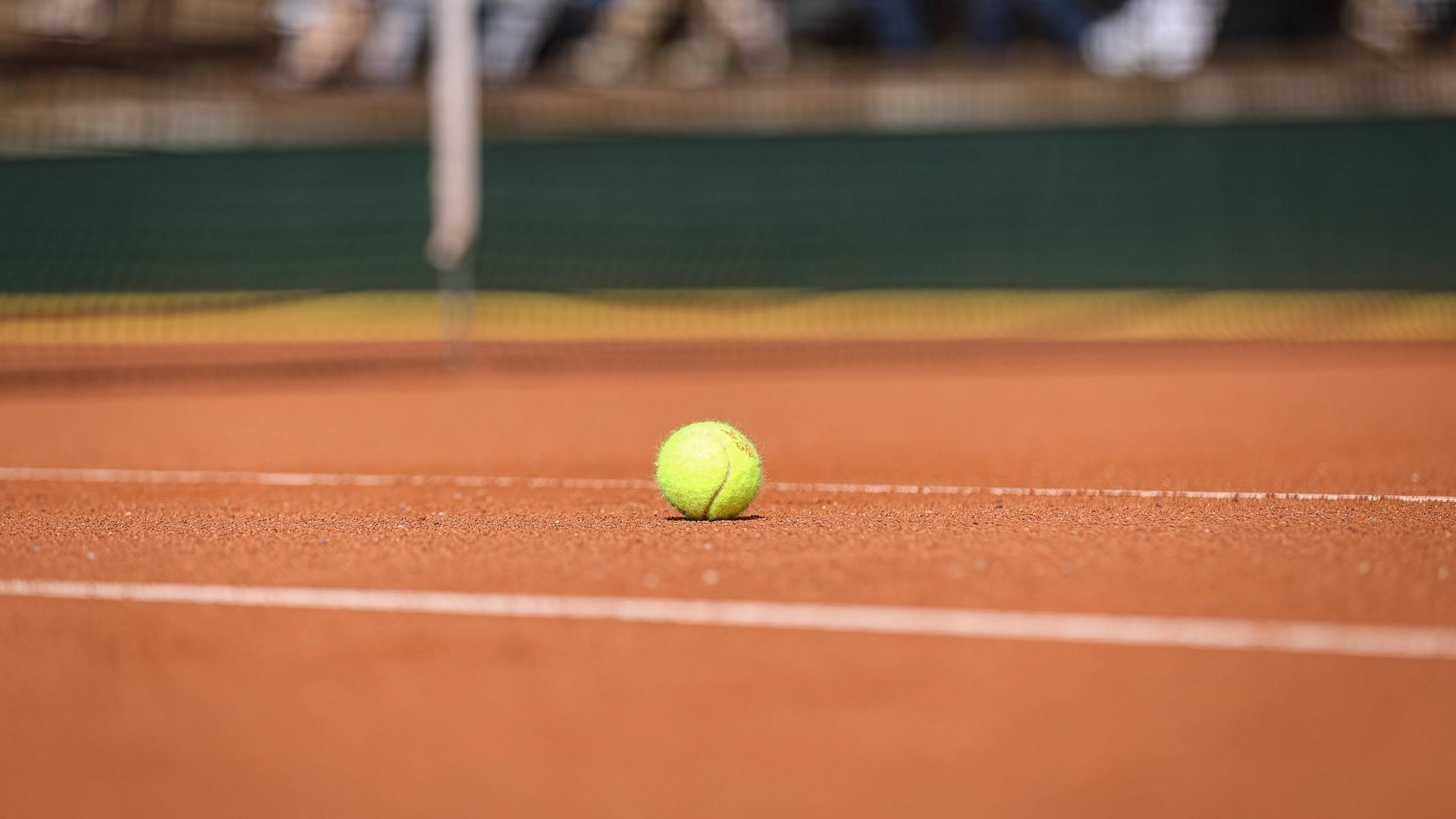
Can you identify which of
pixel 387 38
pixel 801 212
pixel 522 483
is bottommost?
pixel 522 483

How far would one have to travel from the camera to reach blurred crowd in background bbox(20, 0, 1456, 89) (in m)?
20.1

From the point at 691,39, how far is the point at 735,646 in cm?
1813

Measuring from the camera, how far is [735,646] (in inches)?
143

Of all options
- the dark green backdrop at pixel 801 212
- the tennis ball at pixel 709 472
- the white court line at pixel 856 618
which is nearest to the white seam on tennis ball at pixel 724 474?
the tennis ball at pixel 709 472

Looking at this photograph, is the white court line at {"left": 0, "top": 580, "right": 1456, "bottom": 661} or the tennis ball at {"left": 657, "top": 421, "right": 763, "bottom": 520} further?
the tennis ball at {"left": 657, "top": 421, "right": 763, "bottom": 520}

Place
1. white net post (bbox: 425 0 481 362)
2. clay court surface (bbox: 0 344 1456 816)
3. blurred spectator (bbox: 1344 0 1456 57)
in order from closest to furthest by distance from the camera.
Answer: clay court surface (bbox: 0 344 1456 816) < white net post (bbox: 425 0 481 362) < blurred spectator (bbox: 1344 0 1456 57)

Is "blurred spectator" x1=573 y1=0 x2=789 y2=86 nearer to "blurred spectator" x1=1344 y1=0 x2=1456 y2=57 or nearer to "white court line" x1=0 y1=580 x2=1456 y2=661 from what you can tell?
"blurred spectator" x1=1344 y1=0 x2=1456 y2=57

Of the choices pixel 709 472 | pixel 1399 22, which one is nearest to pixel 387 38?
pixel 1399 22

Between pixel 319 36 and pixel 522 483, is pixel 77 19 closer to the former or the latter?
pixel 319 36

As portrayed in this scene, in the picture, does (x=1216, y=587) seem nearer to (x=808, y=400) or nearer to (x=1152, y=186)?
(x=808, y=400)

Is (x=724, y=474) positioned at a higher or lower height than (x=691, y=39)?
lower

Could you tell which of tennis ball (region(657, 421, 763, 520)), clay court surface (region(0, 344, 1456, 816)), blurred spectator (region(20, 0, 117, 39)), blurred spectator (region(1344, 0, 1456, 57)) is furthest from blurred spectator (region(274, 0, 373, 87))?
tennis ball (region(657, 421, 763, 520))

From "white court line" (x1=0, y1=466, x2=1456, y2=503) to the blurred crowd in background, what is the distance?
13.7 meters

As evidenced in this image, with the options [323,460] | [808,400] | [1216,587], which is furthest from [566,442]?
[1216,587]
